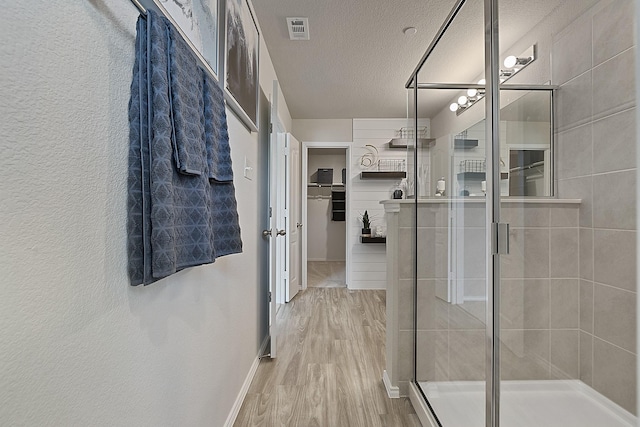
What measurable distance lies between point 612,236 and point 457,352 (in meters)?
0.83

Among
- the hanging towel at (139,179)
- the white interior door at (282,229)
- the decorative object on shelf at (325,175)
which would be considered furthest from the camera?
the decorative object on shelf at (325,175)

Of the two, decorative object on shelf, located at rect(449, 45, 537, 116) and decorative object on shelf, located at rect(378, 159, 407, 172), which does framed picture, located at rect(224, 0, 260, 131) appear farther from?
decorative object on shelf, located at rect(378, 159, 407, 172)

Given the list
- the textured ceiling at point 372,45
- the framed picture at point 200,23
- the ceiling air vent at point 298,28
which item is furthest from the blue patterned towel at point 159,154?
the ceiling air vent at point 298,28

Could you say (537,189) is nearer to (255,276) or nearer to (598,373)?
(598,373)

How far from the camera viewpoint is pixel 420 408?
173cm

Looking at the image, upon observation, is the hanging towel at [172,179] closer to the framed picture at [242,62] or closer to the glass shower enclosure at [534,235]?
the framed picture at [242,62]

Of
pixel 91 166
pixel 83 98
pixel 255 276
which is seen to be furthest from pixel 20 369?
pixel 255 276

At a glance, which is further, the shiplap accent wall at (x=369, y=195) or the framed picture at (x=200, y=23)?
the shiplap accent wall at (x=369, y=195)

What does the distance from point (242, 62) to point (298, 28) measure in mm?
908

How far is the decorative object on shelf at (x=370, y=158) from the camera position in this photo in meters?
4.71

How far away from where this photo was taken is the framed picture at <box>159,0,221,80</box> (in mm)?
970

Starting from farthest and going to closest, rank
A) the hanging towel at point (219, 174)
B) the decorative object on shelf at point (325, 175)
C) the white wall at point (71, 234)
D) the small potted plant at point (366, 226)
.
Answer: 1. the decorative object on shelf at point (325, 175)
2. the small potted plant at point (366, 226)
3. the hanging towel at point (219, 174)
4. the white wall at point (71, 234)

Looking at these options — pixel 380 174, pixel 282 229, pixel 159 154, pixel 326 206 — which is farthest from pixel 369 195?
pixel 159 154

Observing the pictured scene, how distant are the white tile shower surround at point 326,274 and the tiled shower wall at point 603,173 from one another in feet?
12.4
